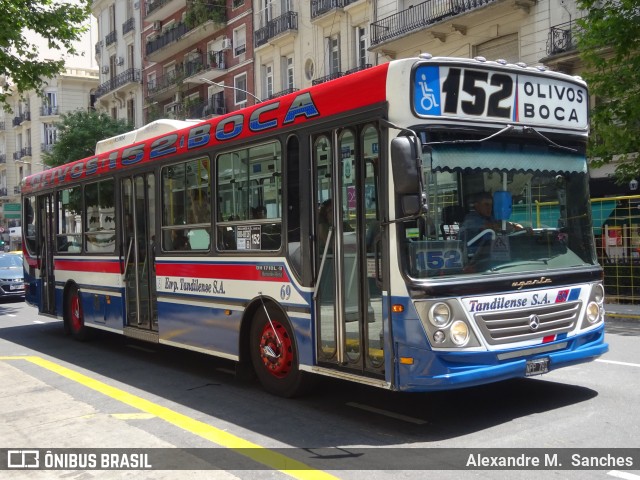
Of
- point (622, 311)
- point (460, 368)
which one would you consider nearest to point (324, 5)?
point (622, 311)

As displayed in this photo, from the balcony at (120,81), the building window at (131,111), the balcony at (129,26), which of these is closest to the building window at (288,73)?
the balcony at (120,81)

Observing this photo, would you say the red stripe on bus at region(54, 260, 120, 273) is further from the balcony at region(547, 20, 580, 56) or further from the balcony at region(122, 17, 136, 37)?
the balcony at region(122, 17, 136, 37)

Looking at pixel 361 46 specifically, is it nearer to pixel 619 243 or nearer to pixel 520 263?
pixel 619 243

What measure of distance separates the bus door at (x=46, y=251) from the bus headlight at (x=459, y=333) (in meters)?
9.38

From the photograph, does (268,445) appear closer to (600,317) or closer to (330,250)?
(330,250)

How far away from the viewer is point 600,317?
672 cm

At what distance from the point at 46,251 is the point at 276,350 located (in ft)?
24.7

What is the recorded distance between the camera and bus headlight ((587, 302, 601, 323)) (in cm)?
657

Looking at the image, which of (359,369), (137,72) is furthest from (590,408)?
(137,72)

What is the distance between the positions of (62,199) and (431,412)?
8.41 m

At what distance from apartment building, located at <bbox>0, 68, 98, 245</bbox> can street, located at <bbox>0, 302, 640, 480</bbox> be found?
164 feet

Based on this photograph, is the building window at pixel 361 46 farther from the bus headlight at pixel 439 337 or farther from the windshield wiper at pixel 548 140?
the bus headlight at pixel 439 337

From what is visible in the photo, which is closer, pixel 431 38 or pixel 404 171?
pixel 404 171

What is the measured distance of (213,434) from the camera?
634 centimetres
